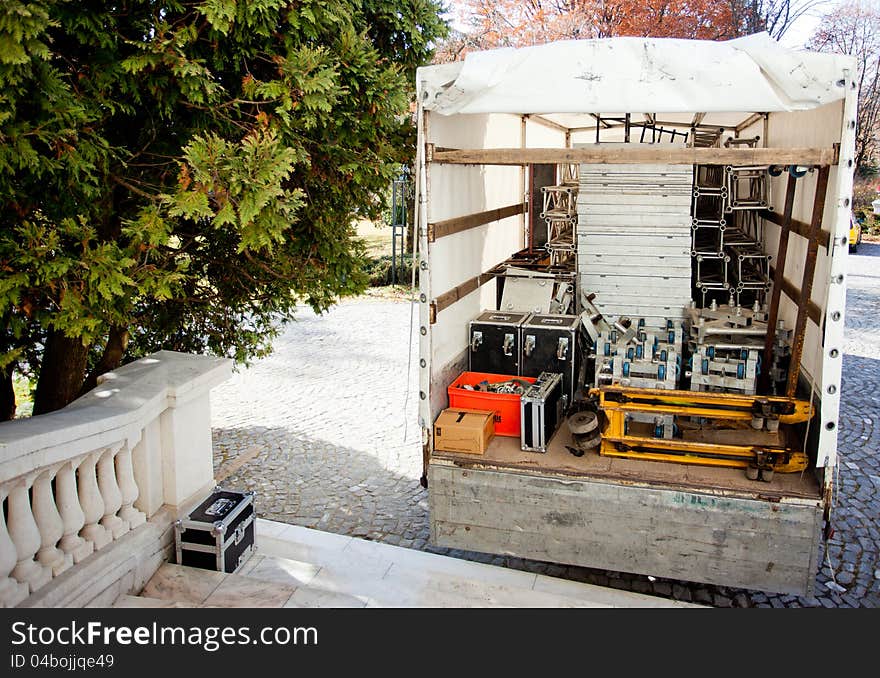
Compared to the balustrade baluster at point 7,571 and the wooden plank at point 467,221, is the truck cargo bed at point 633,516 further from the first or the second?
the balustrade baluster at point 7,571

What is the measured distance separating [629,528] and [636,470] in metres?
0.45

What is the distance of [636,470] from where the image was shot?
5801mm

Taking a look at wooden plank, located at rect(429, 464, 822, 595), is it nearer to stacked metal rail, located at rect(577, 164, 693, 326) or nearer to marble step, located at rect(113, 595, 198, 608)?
marble step, located at rect(113, 595, 198, 608)

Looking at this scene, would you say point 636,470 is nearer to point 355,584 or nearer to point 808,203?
point 355,584

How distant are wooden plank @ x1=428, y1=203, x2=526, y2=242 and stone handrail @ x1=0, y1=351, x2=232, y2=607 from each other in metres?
1.97

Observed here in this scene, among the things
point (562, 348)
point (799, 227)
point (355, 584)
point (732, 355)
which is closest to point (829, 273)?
point (799, 227)

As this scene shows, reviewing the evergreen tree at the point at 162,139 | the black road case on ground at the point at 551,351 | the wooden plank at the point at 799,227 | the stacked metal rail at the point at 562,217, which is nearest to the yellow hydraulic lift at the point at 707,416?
the black road case on ground at the point at 551,351

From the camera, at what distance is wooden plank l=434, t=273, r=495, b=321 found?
655 centimetres

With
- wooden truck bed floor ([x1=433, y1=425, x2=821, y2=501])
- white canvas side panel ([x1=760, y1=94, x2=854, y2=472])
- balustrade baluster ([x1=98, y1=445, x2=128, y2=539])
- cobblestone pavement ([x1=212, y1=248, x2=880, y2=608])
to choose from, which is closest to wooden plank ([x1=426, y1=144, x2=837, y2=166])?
white canvas side panel ([x1=760, y1=94, x2=854, y2=472])

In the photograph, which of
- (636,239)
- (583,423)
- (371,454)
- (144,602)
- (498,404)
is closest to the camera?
(144,602)

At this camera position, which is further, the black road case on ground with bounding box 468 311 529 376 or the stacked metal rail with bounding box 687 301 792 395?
the black road case on ground with bounding box 468 311 529 376

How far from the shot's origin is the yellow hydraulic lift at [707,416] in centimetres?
563

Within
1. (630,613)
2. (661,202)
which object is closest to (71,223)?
(630,613)

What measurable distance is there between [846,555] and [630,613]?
2.83 metres
